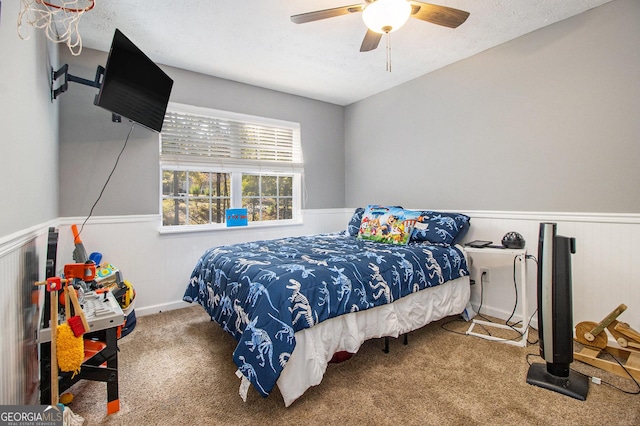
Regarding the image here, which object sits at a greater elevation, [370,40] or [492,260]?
[370,40]

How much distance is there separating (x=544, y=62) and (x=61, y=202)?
4.31 metres

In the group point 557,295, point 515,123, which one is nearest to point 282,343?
point 557,295

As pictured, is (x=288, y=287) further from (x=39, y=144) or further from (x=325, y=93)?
(x=325, y=93)

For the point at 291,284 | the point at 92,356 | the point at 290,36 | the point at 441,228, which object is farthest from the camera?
the point at 441,228

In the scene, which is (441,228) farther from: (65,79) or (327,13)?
(65,79)

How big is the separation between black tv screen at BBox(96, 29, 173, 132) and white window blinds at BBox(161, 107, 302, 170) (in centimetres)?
50

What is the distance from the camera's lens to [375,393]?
1.79 m

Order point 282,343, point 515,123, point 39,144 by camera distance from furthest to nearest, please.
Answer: point 515,123
point 39,144
point 282,343

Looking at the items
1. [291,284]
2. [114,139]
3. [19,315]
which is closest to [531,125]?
[291,284]

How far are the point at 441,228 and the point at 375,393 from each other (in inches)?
65.3

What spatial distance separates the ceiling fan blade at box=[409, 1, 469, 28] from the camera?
1824mm

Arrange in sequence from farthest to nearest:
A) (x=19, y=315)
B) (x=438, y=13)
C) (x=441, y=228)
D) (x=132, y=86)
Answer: (x=441, y=228), (x=132, y=86), (x=438, y=13), (x=19, y=315)

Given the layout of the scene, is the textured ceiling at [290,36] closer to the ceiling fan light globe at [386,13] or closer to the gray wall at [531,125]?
the gray wall at [531,125]

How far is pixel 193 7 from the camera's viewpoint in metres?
2.29
